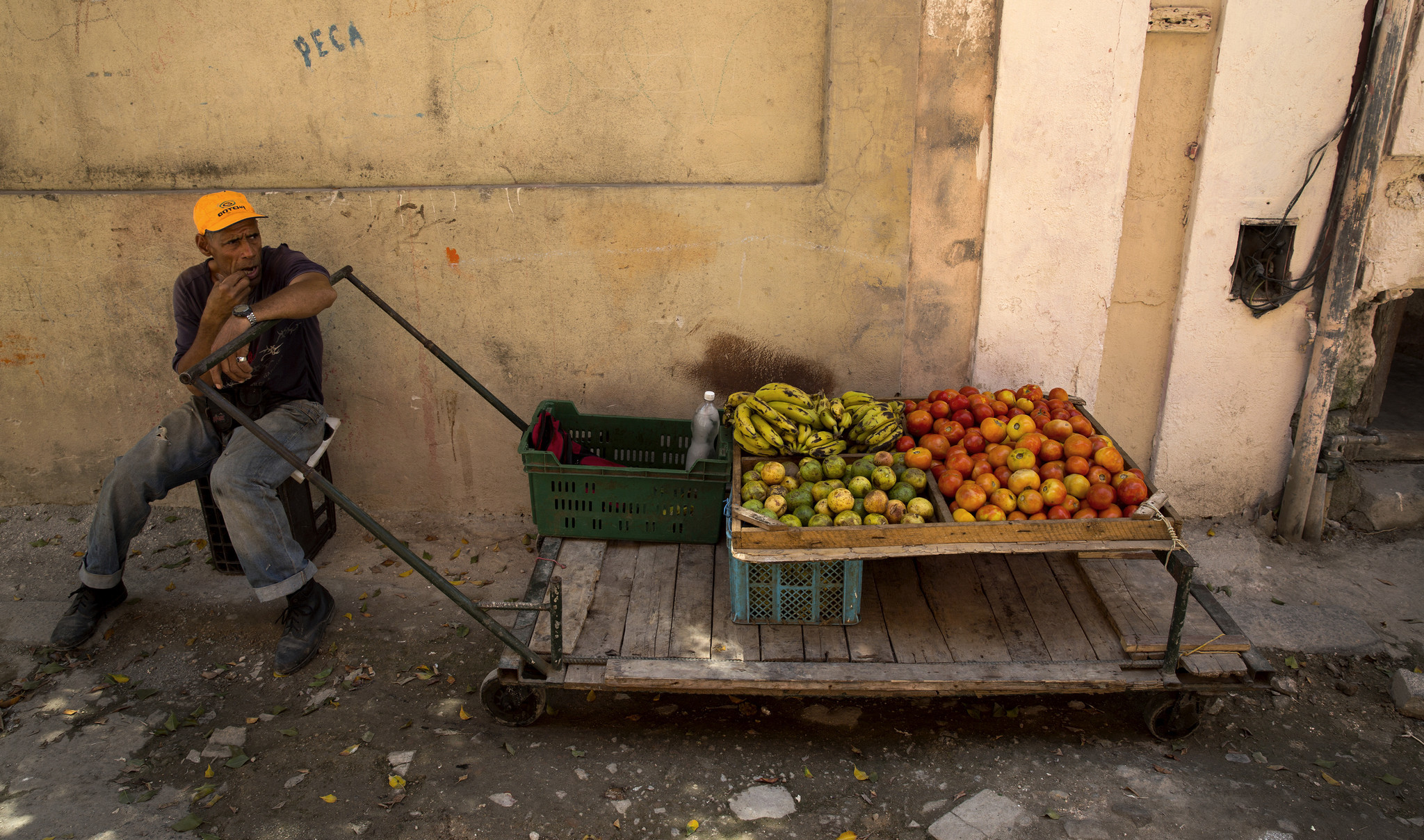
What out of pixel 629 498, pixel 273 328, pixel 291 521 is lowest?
pixel 291 521

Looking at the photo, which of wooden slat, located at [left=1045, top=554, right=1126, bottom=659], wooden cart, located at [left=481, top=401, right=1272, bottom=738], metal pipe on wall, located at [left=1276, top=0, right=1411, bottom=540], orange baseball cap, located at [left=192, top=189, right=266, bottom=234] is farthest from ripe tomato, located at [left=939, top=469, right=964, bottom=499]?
orange baseball cap, located at [left=192, top=189, right=266, bottom=234]

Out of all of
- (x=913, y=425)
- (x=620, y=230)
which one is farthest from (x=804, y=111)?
(x=913, y=425)

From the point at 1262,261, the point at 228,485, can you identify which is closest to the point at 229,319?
the point at 228,485

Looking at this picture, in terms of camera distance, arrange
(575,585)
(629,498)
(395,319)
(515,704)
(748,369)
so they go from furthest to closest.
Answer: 1. (748,369)
2. (395,319)
3. (629,498)
4. (575,585)
5. (515,704)

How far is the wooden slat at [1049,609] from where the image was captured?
11.6ft

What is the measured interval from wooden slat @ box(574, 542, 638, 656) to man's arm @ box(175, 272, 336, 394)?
1.76 meters

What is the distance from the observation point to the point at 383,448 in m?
5.17

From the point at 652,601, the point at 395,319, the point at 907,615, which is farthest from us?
the point at 395,319

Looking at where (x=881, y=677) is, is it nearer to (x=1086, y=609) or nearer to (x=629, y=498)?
(x=1086, y=609)

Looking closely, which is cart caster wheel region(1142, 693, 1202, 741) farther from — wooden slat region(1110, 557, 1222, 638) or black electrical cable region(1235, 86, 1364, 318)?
black electrical cable region(1235, 86, 1364, 318)

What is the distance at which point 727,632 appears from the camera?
11.9 feet

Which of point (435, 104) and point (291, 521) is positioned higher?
point (435, 104)

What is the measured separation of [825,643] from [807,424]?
3.41 feet

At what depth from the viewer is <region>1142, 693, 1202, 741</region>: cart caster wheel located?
347 centimetres
